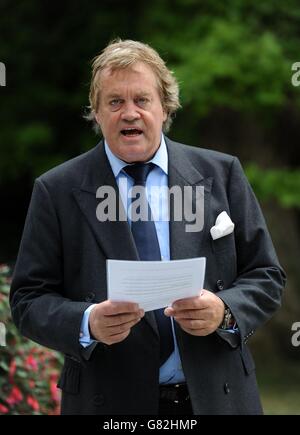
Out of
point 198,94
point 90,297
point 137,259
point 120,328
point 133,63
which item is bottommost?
point 120,328

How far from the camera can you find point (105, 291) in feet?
8.75

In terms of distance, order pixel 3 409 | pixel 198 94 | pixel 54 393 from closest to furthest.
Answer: pixel 3 409, pixel 54 393, pixel 198 94

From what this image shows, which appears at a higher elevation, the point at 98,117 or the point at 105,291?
the point at 98,117

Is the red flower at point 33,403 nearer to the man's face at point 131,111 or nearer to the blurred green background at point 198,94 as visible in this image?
the man's face at point 131,111

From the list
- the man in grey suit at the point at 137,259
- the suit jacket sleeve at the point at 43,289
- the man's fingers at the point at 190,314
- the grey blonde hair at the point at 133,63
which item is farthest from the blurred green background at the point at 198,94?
the man's fingers at the point at 190,314

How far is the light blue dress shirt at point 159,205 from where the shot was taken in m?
2.63

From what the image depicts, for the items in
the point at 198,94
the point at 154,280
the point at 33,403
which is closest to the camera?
the point at 154,280

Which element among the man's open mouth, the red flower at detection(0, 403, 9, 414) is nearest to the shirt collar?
the man's open mouth

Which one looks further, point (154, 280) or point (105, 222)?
point (105, 222)

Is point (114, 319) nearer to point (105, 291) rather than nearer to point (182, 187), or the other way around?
point (105, 291)

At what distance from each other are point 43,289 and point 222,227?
53 cm

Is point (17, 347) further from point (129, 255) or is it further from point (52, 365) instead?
point (129, 255)

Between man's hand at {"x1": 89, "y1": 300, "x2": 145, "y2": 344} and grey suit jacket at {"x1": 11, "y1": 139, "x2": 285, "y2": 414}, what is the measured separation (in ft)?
0.34

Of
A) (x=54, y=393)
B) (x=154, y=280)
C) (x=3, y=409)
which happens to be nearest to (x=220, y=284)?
(x=154, y=280)
